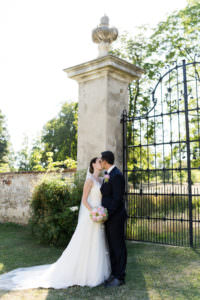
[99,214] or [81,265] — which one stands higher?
[99,214]

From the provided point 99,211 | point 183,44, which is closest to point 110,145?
point 99,211

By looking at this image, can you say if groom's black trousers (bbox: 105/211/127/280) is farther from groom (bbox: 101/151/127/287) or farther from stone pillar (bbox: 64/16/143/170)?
stone pillar (bbox: 64/16/143/170)

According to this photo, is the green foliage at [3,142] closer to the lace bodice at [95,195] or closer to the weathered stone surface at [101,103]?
the weathered stone surface at [101,103]

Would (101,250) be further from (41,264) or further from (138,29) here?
(138,29)

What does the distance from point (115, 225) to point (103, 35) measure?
4287 mm

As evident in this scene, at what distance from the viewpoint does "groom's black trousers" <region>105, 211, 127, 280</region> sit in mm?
3439

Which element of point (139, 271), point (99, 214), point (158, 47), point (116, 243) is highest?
point (158, 47)

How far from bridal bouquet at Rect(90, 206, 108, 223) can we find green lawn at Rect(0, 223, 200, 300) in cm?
80

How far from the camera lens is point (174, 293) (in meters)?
3.09

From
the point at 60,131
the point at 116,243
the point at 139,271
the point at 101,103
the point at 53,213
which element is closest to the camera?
the point at 116,243

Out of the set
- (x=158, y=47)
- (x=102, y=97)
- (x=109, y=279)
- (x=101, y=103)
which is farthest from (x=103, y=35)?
(x=158, y=47)

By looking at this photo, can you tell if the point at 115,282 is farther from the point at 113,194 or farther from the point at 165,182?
the point at 165,182

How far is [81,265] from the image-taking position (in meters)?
3.52

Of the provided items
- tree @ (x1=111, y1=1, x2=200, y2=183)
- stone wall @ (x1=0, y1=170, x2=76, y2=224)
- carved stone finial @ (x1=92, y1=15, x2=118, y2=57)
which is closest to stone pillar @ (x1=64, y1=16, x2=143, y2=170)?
carved stone finial @ (x1=92, y1=15, x2=118, y2=57)
